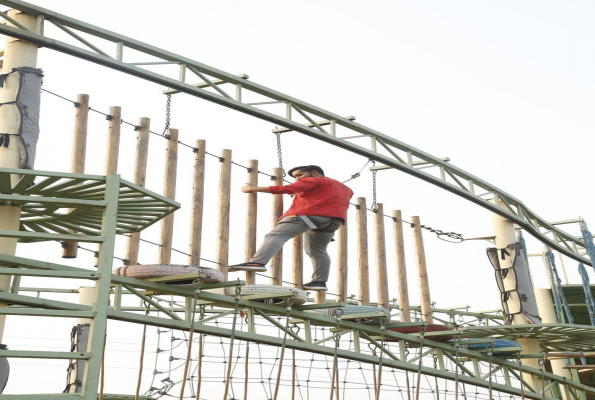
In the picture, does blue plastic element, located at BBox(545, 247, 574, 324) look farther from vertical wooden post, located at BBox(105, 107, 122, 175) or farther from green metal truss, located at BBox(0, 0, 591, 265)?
vertical wooden post, located at BBox(105, 107, 122, 175)

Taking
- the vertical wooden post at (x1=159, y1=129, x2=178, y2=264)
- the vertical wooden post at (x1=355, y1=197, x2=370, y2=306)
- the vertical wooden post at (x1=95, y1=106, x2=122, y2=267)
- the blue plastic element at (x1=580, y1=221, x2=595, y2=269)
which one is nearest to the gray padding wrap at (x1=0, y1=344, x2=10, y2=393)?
the vertical wooden post at (x1=159, y1=129, x2=178, y2=264)

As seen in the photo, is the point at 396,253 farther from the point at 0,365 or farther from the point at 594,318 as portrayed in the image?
the point at 0,365

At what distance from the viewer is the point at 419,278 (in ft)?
39.2

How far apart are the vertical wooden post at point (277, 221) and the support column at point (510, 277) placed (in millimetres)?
4105

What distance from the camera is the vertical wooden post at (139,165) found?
8.71 meters

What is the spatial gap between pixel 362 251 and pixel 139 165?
3555mm

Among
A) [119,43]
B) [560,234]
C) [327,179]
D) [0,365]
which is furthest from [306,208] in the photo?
[560,234]

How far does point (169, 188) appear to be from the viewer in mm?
9195

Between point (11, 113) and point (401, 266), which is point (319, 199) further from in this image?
point (11, 113)

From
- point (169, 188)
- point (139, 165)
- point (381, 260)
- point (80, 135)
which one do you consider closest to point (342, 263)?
point (381, 260)

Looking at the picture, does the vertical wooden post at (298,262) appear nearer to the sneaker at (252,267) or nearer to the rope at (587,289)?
the sneaker at (252,267)

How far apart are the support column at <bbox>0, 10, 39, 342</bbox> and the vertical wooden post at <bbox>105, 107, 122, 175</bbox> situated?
135cm

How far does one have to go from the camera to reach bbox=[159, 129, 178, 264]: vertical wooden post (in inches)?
354

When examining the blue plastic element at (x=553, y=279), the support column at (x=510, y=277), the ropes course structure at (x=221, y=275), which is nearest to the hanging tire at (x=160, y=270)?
the ropes course structure at (x=221, y=275)
